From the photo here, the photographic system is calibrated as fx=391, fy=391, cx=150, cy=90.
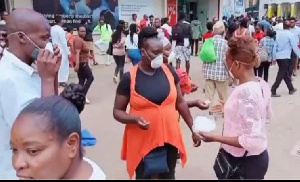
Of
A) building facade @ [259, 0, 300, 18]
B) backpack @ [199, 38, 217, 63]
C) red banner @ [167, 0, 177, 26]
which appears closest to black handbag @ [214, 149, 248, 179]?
backpack @ [199, 38, 217, 63]

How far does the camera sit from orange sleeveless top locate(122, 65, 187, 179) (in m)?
2.87

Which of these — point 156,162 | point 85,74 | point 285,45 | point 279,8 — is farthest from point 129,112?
point 279,8

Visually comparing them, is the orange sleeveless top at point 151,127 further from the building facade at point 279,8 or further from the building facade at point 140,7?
the building facade at point 279,8

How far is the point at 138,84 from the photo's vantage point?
9.45 ft

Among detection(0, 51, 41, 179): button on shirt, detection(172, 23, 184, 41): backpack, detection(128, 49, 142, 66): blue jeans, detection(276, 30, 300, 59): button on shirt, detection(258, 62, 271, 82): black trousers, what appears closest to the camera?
detection(0, 51, 41, 179): button on shirt

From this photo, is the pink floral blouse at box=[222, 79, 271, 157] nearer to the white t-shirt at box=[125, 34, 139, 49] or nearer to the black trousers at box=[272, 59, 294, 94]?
the black trousers at box=[272, 59, 294, 94]

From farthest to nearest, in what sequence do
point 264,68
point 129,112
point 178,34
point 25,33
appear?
point 178,34 → point 264,68 → point 129,112 → point 25,33

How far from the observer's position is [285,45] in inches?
337

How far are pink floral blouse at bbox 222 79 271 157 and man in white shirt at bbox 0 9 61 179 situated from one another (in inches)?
45.7

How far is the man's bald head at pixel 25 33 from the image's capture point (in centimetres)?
205

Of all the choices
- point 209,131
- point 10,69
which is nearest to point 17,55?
point 10,69

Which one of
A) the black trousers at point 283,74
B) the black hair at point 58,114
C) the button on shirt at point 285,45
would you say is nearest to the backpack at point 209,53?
the black trousers at point 283,74

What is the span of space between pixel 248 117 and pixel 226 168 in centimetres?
42

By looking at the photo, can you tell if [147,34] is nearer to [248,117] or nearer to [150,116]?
[150,116]
